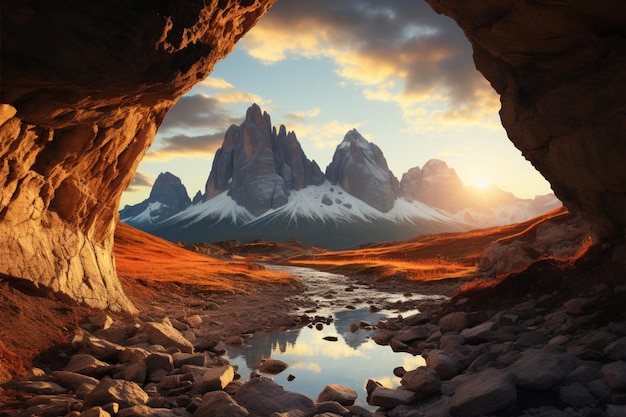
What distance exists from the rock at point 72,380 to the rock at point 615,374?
39.1 feet

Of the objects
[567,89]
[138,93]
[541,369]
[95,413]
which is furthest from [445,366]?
[138,93]

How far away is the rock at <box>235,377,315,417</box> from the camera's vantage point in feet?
32.4

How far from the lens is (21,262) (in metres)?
14.7

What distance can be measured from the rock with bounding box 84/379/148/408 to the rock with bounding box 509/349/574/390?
8.71 meters

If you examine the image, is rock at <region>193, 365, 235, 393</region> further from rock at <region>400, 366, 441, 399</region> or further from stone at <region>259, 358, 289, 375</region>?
rock at <region>400, 366, 441, 399</region>

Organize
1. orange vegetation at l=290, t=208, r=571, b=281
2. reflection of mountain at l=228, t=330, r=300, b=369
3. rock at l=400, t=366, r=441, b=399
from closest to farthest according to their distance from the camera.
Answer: rock at l=400, t=366, r=441, b=399, reflection of mountain at l=228, t=330, r=300, b=369, orange vegetation at l=290, t=208, r=571, b=281

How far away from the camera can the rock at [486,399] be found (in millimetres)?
9203

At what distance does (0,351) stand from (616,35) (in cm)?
2071

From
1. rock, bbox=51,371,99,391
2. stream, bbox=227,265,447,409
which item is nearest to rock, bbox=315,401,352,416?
stream, bbox=227,265,447,409

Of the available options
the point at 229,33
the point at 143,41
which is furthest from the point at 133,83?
the point at 229,33

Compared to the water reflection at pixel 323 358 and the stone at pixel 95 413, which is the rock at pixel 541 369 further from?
the stone at pixel 95 413

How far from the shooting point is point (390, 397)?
35.8ft

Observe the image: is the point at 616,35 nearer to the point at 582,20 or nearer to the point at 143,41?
the point at 582,20

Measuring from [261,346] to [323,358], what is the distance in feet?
10.6
